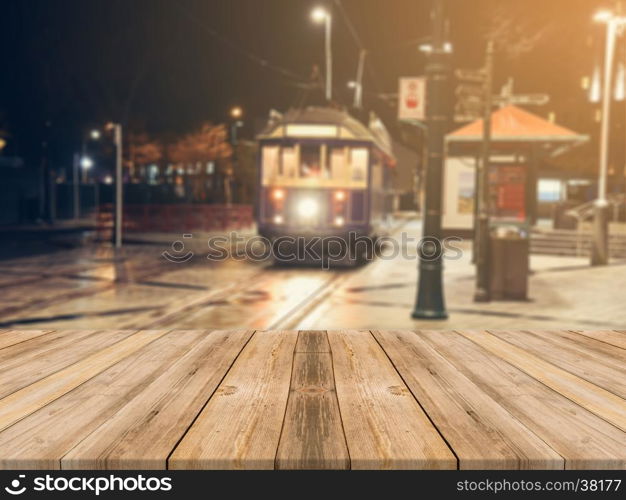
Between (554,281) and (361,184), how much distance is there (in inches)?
249

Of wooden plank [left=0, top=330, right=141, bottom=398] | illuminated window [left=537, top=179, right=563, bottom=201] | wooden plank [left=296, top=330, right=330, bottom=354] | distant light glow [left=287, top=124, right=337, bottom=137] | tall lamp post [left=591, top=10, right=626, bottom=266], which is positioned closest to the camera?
wooden plank [left=0, top=330, right=141, bottom=398]

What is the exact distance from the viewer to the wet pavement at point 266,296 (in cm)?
1083

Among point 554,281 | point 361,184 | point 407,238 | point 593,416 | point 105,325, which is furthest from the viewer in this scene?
point 407,238

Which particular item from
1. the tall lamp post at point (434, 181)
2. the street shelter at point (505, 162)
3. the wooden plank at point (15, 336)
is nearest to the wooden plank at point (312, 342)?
the wooden plank at point (15, 336)

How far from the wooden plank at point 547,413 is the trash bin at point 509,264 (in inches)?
369

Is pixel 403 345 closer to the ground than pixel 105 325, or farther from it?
farther from it

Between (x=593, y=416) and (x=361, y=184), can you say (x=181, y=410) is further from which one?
(x=361, y=184)

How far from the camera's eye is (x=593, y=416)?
9.15ft

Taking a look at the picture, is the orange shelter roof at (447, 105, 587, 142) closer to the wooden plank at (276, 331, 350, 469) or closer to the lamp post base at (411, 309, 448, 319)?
the lamp post base at (411, 309, 448, 319)

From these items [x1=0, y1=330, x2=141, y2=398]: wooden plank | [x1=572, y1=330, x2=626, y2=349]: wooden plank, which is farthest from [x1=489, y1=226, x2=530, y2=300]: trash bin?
[x1=0, y1=330, x2=141, y2=398]: wooden plank

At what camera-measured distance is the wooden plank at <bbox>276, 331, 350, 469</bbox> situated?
229cm

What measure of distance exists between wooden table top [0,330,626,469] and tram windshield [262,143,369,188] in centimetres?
1649
